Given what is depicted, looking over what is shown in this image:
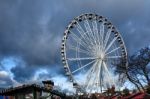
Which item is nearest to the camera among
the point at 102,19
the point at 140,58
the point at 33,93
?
the point at 33,93

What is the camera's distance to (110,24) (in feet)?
303

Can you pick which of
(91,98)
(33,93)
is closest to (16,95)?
(33,93)

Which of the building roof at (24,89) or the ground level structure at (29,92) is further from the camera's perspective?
the ground level structure at (29,92)

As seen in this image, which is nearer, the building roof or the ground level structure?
the building roof

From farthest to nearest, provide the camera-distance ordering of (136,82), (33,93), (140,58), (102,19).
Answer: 1. (102,19)
2. (140,58)
3. (136,82)
4. (33,93)

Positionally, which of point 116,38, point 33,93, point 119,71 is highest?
point 116,38

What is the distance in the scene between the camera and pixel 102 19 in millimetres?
91062

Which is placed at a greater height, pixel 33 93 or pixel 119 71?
pixel 119 71

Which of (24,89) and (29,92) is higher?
(24,89)

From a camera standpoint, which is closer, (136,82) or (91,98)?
(136,82)

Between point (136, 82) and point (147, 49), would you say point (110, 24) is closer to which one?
point (147, 49)

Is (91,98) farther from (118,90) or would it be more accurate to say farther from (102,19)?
(102,19)

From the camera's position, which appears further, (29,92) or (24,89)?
(24,89)

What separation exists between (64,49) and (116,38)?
1578cm
